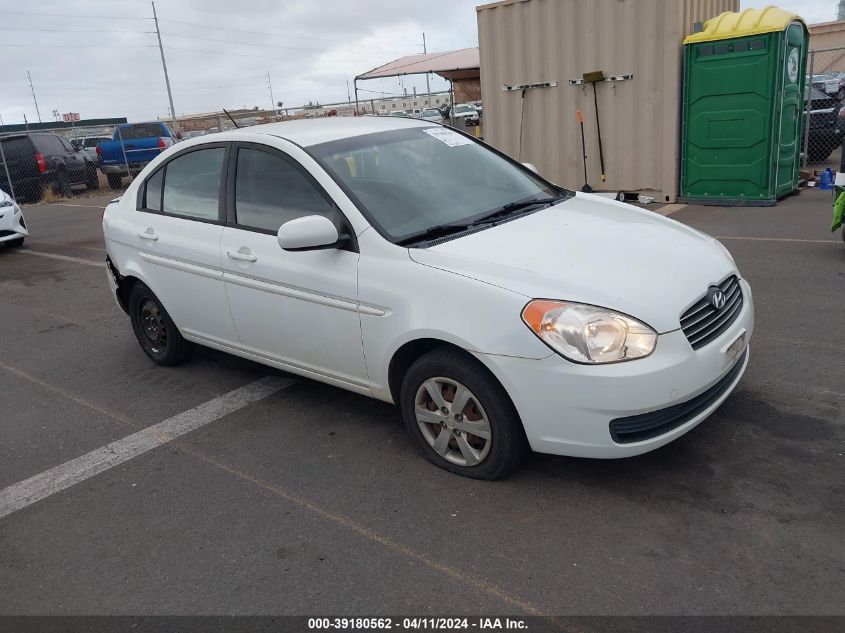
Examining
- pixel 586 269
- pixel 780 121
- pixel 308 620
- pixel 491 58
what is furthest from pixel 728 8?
pixel 308 620

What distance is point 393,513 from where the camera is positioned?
3346 millimetres

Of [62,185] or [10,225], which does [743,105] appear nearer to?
[10,225]

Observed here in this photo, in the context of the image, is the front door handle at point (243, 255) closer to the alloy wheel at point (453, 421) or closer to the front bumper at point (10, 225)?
the alloy wheel at point (453, 421)

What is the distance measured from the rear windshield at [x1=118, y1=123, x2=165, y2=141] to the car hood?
66.3ft

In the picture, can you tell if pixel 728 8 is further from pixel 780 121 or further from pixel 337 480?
pixel 337 480

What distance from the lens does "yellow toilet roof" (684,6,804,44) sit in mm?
9391

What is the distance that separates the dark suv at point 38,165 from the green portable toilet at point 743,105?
15.0 metres

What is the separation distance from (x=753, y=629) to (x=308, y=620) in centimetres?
153

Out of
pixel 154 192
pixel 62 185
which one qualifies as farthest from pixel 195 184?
pixel 62 185

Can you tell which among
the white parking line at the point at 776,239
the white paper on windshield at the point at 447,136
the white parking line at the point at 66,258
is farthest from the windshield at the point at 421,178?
the white parking line at the point at 66,258

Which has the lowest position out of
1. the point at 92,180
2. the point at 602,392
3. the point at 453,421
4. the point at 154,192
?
the point at 453,421

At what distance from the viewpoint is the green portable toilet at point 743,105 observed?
9.48 m

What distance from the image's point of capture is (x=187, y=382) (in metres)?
5.18

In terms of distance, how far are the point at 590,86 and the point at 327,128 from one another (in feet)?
24.8
